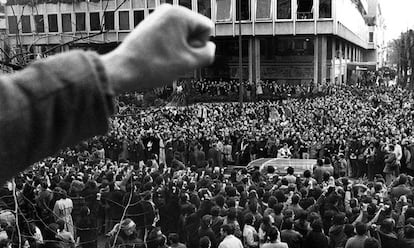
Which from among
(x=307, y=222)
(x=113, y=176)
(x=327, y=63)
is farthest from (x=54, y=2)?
(x=307, y=222)

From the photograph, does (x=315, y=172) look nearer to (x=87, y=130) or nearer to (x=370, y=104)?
(x=87, y=130)

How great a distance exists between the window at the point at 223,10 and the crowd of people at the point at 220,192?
26410 millimetres

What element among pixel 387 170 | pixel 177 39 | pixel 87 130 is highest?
pixel 177 39

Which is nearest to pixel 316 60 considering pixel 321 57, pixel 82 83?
pixel 321 57

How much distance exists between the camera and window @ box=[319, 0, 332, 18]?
47.9 m

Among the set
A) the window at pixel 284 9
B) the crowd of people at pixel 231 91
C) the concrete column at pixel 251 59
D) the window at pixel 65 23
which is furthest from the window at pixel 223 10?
the window at pixel 65 23

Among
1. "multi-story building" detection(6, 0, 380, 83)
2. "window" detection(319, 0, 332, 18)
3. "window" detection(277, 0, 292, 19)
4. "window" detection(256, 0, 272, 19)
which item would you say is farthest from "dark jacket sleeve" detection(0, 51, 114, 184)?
"window" detection(256, 0, 272, 19)

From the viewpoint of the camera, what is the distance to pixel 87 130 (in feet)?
3.97

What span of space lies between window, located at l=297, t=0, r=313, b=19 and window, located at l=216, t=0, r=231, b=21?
20.6ft

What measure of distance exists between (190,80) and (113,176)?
36.9m

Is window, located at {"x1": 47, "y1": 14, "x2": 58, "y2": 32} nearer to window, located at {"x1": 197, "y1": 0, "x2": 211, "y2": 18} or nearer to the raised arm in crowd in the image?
window, located at {"x1": 197, "y1": 0, "x2": 211, "y2": 18}

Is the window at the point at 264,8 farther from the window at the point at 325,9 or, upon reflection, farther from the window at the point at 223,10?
the window at the point at 325,9

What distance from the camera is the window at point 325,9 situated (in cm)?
4788

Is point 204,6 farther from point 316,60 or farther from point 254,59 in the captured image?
point 316,60
